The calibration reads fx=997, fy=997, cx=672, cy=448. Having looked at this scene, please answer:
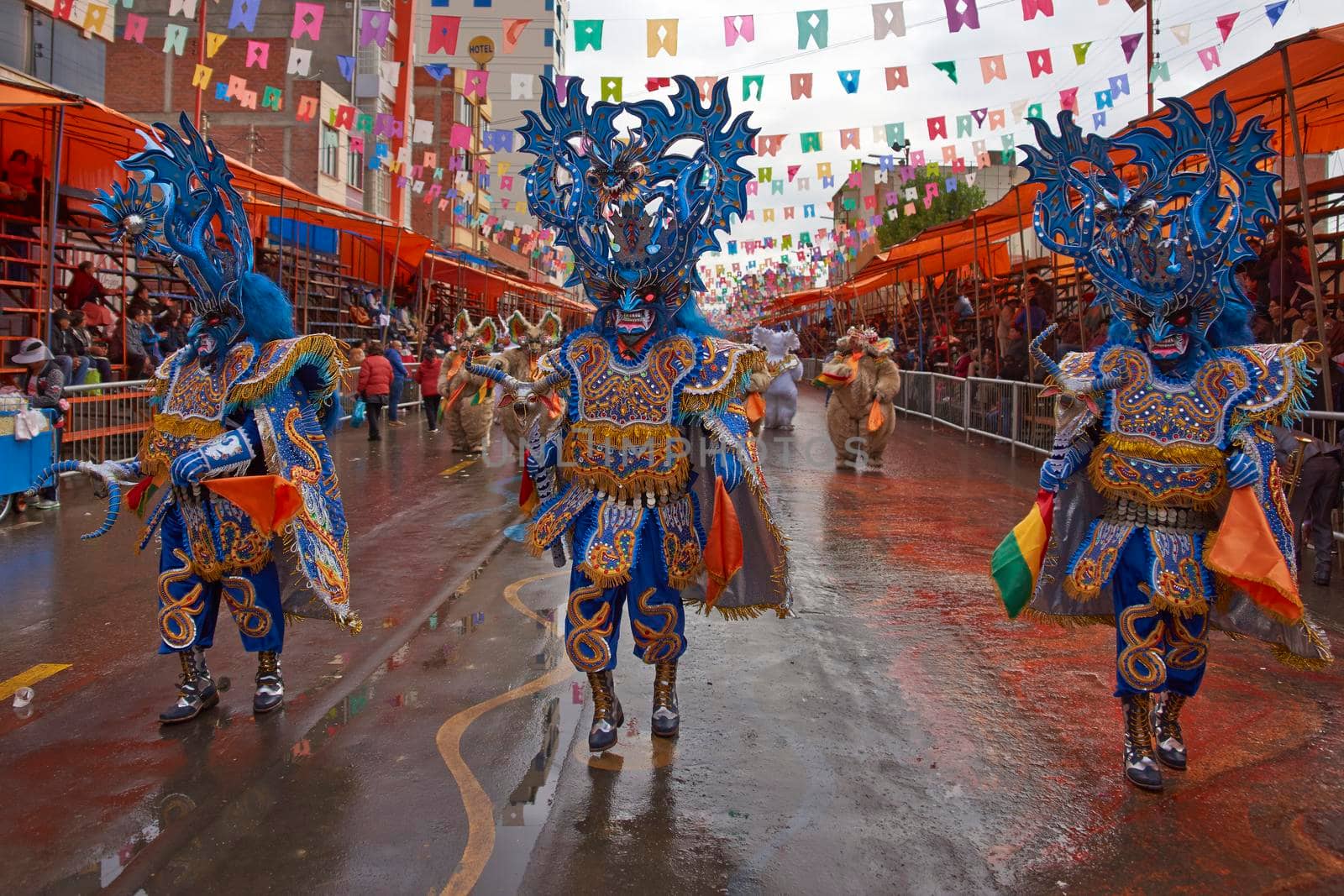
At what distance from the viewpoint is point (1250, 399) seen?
388cm

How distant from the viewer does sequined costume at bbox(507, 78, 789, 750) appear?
4238mm

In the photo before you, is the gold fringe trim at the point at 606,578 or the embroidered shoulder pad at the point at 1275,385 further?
the gold fringe trim at the point at 606,578

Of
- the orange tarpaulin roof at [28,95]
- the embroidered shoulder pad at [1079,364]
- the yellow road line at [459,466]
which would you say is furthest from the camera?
the yellow road line at [459,466]

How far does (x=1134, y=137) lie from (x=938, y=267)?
19.5m

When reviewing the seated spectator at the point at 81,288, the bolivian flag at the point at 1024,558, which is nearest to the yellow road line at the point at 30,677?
the bolivian flag at the point at 1024,558

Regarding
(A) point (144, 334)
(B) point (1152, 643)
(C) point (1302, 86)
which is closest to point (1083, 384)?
(B) point (1152, 643)

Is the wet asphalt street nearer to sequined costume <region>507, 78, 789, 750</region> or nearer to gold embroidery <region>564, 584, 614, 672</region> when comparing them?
gold embroidery <region>564, 584, 614, 672</region>

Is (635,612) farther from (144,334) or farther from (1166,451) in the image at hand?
(144,334)

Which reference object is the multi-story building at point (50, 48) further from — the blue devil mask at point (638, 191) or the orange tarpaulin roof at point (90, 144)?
the blue devil mask at point (638, 191)

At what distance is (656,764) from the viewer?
13.4 feet

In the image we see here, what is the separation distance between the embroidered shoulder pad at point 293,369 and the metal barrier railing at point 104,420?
21.8 feet

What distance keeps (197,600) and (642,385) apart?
2240 millimetres

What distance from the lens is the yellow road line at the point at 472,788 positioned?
3.19 metres

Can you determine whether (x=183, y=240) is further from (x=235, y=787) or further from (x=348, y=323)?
(x=348, y=323)
